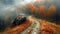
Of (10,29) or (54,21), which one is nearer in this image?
(54,21)

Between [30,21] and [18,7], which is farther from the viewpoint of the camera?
[18,7]

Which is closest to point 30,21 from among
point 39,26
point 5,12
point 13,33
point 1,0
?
point 39,26

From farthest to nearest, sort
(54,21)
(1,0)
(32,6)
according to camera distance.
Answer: (1,0)
(32,6)
(54,21)

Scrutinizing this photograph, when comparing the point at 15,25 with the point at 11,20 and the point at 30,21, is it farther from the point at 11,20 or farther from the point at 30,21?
the point at 30,21

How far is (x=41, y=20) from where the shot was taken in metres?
5.36

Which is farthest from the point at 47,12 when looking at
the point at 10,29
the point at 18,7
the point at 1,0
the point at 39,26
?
the point at 1,0

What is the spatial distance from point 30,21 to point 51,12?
0.86 m

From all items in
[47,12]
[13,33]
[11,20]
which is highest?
[47,12]

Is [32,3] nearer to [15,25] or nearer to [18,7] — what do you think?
[18,7]

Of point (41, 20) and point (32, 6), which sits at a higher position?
point (32, 6)

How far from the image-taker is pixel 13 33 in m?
5.52

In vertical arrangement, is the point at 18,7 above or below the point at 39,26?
above

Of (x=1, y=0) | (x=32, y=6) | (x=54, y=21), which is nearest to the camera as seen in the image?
(x=54, y=21)

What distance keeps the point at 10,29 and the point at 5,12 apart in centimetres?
78
